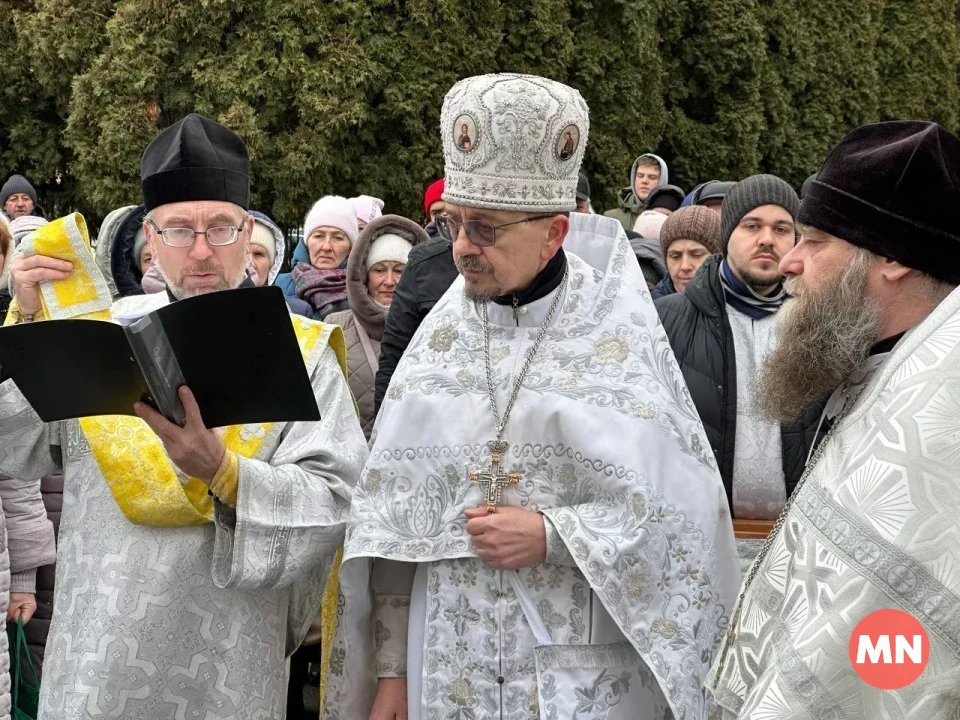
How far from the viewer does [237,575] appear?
285 cm

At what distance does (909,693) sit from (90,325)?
164cm

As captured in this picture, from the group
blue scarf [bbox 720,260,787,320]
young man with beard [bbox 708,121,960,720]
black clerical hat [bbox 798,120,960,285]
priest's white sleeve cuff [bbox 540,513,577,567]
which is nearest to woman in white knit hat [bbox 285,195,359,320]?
blue scarf [bbox 720,260,787,320]

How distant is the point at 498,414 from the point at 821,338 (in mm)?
778

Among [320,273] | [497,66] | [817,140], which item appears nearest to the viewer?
[320,273]

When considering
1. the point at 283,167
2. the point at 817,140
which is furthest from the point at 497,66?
the point at 817,140

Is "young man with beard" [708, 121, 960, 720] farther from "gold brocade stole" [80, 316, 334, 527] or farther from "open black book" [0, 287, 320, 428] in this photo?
"gold brocade stole" [80, 316, 334, 527]

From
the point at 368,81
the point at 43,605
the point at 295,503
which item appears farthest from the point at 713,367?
the point at 368,81

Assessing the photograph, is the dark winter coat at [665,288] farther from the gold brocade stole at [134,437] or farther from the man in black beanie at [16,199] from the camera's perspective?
the man in black beanie at [16,199]

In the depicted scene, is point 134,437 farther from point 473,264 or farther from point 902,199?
point 902,199

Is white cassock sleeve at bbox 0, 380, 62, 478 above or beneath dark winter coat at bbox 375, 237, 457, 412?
above

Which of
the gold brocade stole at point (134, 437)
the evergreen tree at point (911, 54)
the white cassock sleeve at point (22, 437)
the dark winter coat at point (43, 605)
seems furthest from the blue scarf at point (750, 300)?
the evergreen tree at point (911, 54)

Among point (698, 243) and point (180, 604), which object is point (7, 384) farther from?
point (698, 243)

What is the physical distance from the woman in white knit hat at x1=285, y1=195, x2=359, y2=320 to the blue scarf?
258cm

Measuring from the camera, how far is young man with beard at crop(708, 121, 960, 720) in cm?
184
